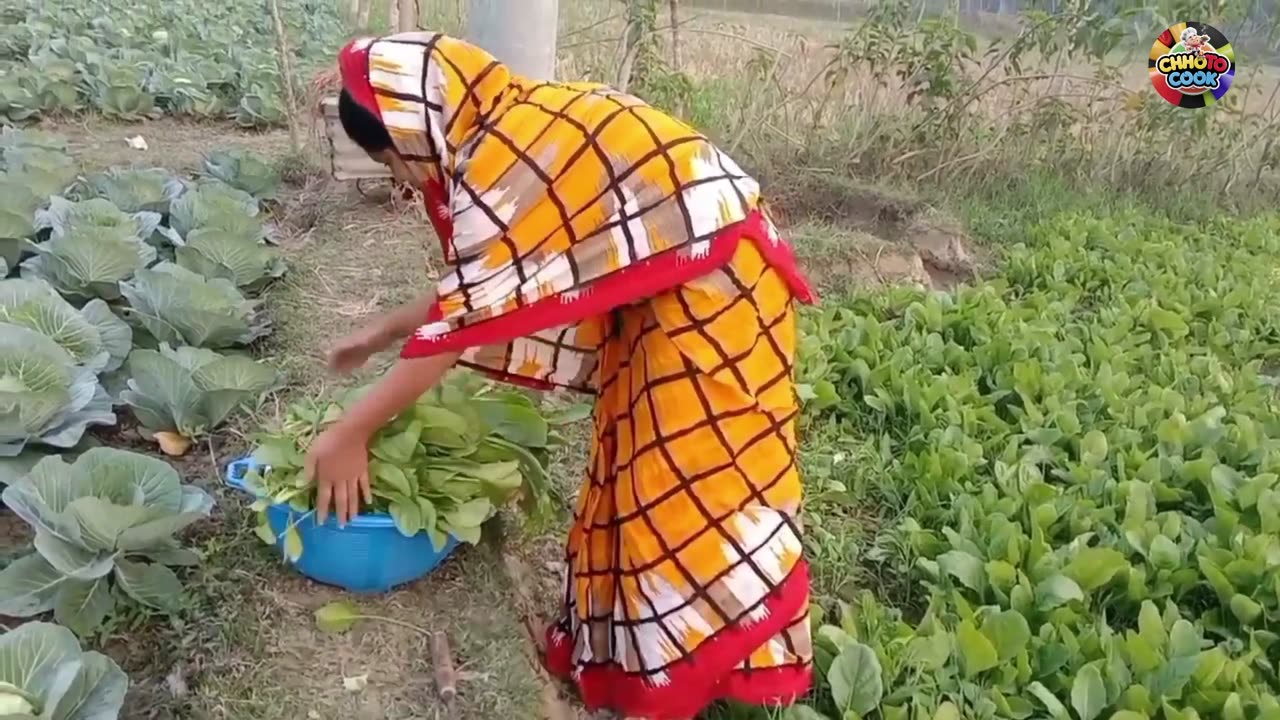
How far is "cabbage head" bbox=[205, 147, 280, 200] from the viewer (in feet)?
13.8

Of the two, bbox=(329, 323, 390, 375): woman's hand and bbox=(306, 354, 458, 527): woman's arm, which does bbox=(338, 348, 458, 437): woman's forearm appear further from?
bbox=(329, 323, 390, 375): woman's hand

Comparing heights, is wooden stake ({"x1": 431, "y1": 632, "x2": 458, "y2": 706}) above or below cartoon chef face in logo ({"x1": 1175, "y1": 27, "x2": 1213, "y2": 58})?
below

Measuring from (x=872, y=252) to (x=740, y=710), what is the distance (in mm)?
2812

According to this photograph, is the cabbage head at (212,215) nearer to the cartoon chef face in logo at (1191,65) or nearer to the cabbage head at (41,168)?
the cabbage head at (41,168)

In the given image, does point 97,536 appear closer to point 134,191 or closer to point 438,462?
point 438,462

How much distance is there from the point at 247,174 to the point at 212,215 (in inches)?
32.4

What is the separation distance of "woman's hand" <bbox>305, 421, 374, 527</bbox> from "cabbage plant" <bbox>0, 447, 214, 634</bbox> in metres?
0.33

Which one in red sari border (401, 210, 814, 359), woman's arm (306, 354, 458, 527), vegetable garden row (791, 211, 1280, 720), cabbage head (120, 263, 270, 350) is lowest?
vegetable garden row (791, 211, 1280, 720)

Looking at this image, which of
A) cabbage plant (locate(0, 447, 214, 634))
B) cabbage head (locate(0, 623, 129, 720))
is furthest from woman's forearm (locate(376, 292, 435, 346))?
cabbage head (locate(0, 623, 129, 720))

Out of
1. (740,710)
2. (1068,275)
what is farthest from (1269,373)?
(740,710)

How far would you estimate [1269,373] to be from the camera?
3.99m

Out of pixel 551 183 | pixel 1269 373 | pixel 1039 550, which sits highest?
pixel 551 183

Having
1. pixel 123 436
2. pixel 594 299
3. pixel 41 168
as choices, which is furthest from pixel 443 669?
pixel 41 168

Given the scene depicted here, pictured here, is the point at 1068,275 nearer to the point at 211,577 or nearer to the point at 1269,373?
the point at 1269,373
